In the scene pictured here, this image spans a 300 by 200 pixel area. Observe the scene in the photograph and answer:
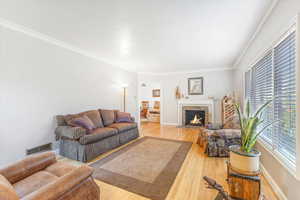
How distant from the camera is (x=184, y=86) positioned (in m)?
5.94

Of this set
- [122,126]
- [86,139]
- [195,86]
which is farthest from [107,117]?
[195,86]

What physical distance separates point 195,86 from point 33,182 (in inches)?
225

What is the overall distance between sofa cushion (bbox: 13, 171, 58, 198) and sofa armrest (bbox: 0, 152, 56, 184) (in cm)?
6

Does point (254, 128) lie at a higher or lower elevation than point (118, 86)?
lower

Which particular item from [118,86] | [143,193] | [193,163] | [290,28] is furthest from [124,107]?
[290,28]

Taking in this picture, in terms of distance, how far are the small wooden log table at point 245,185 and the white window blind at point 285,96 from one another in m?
0.52

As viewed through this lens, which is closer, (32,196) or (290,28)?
(32,196)

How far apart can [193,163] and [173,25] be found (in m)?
2.62

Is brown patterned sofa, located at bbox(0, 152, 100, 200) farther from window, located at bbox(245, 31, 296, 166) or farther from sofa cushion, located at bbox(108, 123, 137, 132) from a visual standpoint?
window, located at bbox(245, 31, 296, 166)

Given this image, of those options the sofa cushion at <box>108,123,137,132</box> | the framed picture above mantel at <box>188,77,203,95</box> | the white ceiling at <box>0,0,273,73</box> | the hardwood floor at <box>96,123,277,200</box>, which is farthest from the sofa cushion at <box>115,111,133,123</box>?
the framed picture above mantel at <box>188,77,203,95</box>

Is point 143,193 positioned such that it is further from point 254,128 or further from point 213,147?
point 213,147

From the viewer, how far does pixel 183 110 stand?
19.3 feet

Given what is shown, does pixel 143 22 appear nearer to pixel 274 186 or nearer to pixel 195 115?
pixel 274 186

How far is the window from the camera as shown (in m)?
1.46
